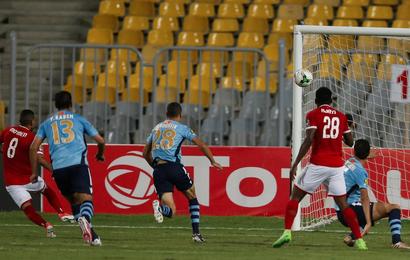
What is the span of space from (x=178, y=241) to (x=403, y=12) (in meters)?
9.66

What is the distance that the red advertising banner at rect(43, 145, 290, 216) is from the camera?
21156mm

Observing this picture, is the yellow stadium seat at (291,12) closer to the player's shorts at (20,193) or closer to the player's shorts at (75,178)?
the player's shorts at (20,193)

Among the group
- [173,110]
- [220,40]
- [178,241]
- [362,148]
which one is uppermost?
[220,40]

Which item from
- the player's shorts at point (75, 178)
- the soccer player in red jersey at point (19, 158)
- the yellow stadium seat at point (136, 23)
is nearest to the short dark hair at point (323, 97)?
the player's shorts at point (75, 178)

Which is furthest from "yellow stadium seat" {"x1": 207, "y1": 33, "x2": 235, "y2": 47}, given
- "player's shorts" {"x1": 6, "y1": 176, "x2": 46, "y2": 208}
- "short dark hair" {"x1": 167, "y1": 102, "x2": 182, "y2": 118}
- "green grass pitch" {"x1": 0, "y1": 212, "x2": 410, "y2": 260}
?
"short dark hair" {"x1": 167, "y1": 102, "x2": 182, "y2": 118}

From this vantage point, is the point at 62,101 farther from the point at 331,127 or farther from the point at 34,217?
the point at 331,127

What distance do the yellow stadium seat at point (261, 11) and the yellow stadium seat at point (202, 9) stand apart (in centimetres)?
70

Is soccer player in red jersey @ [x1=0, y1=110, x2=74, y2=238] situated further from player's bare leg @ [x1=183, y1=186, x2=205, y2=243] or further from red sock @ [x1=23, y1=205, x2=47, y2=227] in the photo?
player's bare leg @ [x1=183, y1=186, x2=205, y2=243]

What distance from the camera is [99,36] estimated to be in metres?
25.6

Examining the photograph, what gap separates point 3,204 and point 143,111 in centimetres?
259

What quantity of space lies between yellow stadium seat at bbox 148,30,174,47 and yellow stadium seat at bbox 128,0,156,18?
1.15 m

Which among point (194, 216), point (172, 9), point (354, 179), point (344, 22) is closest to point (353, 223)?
point (354, 179)

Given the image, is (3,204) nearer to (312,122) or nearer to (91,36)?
(91,36)

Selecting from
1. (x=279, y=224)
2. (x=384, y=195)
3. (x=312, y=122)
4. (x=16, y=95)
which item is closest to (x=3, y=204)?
(x=16, y=95)
